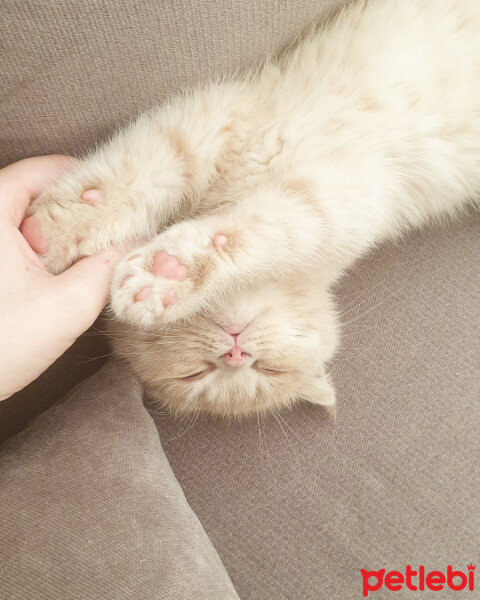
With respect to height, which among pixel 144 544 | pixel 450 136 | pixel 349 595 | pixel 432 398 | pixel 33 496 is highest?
pixel 450 136

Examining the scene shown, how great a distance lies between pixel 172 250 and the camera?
1.01 m

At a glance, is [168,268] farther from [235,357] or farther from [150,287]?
[235,357]

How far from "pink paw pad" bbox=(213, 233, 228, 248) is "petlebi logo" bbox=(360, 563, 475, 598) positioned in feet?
2.72

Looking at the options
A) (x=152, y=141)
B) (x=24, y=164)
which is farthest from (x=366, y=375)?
(x=24, y=164)

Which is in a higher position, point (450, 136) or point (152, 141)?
point (152, 141)

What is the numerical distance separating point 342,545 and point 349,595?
0.10 m

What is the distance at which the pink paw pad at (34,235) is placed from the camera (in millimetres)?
1022

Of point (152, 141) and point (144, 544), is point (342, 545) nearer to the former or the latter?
point (144, 544)

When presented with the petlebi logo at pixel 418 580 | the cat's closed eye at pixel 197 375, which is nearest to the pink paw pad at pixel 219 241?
the cat's closed eye at pixel 197 375

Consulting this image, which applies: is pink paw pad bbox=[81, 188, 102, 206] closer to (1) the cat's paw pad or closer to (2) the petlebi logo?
(1) the cat's paw pad

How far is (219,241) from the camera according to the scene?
102cm

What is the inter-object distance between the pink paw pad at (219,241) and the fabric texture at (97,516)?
0.44m

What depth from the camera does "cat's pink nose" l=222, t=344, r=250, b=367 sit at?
45.2 inches

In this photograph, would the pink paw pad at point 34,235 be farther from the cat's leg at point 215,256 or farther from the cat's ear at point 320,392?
the cat's ear at point 320,392
